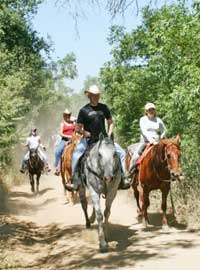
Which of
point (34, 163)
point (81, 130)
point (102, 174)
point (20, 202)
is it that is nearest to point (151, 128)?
point (81, 130)

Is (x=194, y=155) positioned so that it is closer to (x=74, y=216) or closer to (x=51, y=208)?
(x=74, y=216)

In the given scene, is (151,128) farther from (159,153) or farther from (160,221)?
(160,221)

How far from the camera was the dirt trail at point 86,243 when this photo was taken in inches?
331

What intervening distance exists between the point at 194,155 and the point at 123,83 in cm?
1028

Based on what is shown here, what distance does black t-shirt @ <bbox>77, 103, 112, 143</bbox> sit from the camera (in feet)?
32.8

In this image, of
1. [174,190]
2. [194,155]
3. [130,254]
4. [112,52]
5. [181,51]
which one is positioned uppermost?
[112,52]

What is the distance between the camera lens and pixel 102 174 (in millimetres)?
9367

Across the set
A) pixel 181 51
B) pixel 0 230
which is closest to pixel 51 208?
pixel 0 230

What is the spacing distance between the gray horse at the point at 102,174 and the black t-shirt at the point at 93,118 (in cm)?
48

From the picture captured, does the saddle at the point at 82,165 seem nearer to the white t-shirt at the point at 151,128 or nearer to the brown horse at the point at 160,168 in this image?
the brown horse at the point at 160,168

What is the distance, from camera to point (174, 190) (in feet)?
41.3

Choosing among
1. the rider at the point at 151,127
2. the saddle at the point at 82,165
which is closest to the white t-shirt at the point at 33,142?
the rider at the point at 151,127

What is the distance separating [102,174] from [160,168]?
1.71 m

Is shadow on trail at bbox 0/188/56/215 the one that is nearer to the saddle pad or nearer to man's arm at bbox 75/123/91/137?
the saddle pad
